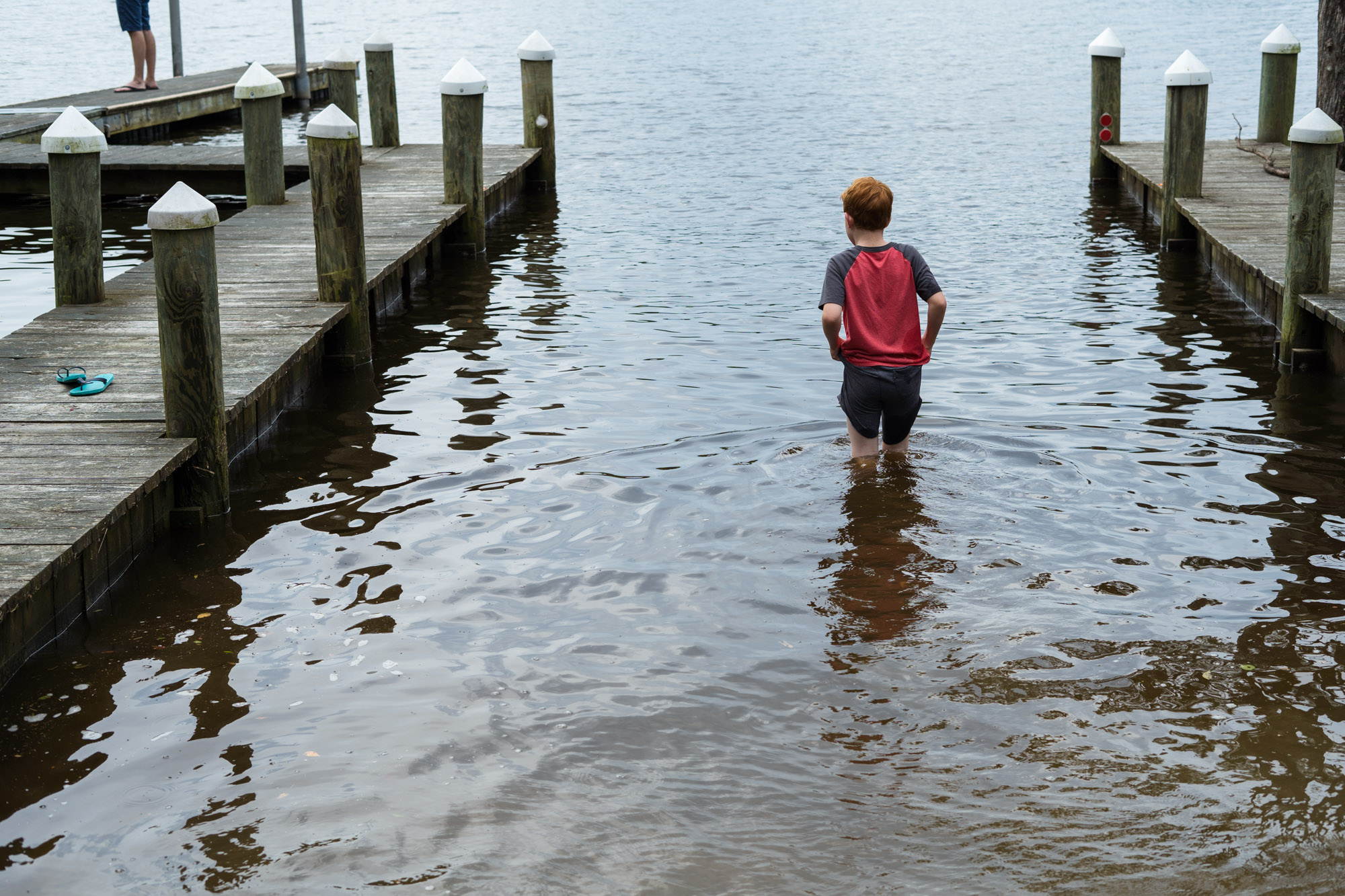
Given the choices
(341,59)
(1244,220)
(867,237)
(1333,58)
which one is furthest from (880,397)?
(341,59)

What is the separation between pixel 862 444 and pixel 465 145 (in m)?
6.87

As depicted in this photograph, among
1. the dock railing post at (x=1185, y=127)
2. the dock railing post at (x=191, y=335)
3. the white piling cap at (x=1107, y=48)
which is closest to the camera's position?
the dock railing post at (x=191, y=335)

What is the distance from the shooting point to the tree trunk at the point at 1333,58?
12508 mm

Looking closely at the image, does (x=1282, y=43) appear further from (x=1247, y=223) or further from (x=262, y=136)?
(x=262, y=136)

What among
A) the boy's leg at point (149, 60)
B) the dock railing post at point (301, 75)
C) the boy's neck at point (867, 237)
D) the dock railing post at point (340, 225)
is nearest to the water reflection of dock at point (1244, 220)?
the boy's neck at point (867, 237)

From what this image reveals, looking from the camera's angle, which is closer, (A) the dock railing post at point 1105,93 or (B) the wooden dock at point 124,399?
(B) the wooden dock at point 124,399

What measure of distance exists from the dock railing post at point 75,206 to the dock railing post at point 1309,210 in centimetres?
738

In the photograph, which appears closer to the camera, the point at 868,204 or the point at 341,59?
the point at 868,204

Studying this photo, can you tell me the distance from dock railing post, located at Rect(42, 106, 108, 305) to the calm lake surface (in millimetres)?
1670

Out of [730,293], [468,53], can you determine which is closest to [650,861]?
[730,293]

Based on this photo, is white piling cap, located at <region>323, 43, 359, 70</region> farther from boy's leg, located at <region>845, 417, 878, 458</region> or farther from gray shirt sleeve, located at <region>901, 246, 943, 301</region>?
gray shirt sleeve, located at <region>901, 246, 943, 301</region>

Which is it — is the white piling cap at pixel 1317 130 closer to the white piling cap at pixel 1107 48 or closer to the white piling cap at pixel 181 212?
the white piling cap at pixel 181 212

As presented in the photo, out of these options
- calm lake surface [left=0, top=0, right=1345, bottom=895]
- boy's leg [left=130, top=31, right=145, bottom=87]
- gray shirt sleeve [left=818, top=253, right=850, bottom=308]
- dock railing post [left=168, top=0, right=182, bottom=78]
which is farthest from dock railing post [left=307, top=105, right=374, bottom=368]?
dock railing post [left=168, top=0, right=182, bottom=78]

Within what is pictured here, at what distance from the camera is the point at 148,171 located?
15.3 metres
